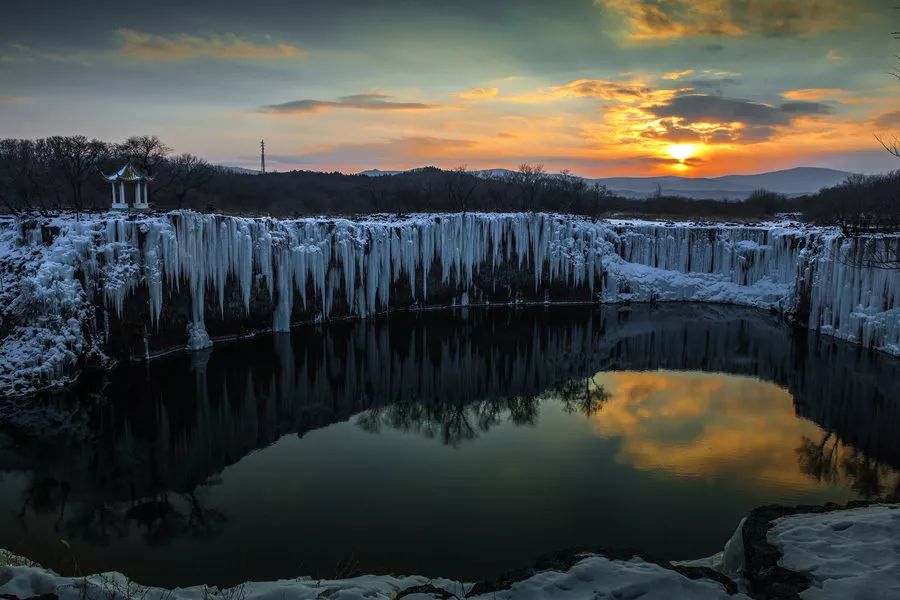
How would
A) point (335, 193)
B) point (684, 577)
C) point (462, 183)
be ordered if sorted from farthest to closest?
point (335, 193) → point (462, 183) → point (684, 577)

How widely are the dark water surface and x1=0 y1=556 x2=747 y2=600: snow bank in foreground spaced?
1.09m

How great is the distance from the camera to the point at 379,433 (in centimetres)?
1399

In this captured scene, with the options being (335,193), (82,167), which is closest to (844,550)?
(82,167)

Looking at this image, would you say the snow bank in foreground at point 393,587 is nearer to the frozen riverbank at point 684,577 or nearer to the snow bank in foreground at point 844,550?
the frozen riverbank at point 684,577

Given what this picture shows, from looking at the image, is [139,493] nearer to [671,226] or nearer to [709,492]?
[709,492]

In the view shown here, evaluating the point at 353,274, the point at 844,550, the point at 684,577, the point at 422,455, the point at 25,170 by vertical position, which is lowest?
the point at 422,455

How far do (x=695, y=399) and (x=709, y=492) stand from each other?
6.62m

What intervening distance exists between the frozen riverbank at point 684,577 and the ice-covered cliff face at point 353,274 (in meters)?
11.6

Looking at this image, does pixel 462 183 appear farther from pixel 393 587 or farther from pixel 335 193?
pixel 393 587

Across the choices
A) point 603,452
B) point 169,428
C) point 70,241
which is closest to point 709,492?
point 603,452

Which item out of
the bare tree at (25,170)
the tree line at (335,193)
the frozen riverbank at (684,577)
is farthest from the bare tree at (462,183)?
the frozen riverbank at (684,577)

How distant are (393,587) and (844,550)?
4974 mm

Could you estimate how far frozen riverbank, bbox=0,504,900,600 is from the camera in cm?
582

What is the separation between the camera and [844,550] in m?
6.43
